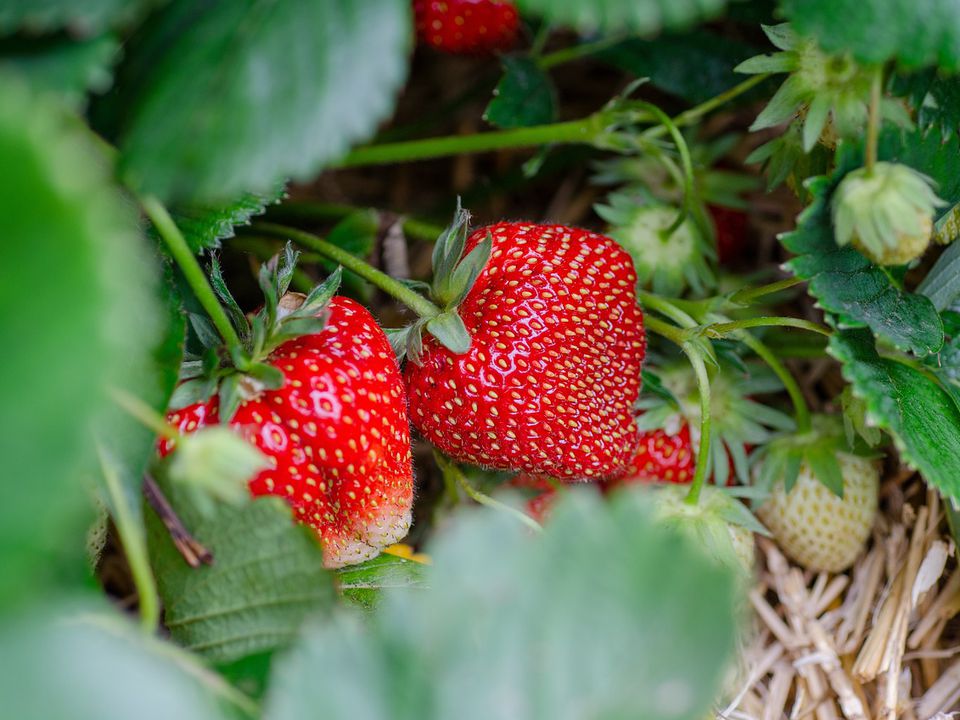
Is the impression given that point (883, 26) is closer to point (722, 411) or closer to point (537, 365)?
point (537, 365)

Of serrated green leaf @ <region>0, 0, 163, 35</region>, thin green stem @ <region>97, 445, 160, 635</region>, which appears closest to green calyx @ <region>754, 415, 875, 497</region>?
thin green stem @ <region>97, 445, 160, 635</region>

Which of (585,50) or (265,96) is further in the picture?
(585,50)

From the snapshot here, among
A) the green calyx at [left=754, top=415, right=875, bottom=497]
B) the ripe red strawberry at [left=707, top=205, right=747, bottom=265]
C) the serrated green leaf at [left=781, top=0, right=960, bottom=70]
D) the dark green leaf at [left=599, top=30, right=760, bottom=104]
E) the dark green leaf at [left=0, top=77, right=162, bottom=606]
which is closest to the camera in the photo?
the dark green leaf at [left=0, top=77, right=162, bottom=606]

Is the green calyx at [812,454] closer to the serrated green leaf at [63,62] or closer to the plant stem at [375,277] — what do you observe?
the plant stem at [375,277]

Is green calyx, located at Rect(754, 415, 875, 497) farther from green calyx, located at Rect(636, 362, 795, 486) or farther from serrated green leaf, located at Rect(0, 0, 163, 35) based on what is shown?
serrated green leaf, located at Rect(0, 0, 163, 35)

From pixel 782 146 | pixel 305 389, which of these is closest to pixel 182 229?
pixel 305 389

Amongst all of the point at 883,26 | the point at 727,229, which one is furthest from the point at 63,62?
the point at 727,229

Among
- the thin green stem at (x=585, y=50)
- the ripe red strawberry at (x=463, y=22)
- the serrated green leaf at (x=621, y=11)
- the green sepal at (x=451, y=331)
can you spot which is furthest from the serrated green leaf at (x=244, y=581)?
the thin green stem at (x=585, y=50)
